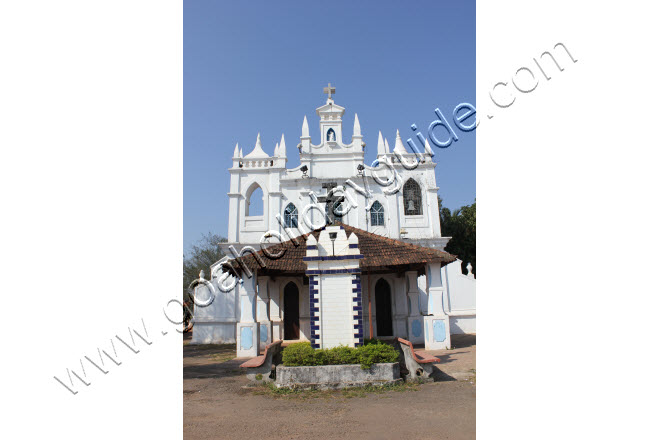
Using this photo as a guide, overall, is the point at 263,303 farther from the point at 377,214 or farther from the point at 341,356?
the point at 377,214

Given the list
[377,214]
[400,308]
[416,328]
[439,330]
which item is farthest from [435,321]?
[377,214]

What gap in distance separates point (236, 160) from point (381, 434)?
18749 mm

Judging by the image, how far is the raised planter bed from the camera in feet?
27.7

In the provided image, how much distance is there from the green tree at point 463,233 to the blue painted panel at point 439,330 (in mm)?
14331

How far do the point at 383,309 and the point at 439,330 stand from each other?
10.6 ft

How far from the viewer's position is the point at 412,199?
70.0 feet

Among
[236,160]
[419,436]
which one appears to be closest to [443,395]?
[419,436]

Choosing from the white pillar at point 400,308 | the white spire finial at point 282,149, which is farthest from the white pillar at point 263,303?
the white spire finial at point 282,149

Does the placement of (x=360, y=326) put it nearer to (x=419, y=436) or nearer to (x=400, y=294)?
(x=419, y=436)

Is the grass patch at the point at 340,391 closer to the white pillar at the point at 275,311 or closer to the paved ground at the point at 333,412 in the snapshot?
the paved ground at the point at 333,412

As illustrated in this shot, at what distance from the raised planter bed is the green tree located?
2012 centimetres

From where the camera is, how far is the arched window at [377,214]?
2075 cm

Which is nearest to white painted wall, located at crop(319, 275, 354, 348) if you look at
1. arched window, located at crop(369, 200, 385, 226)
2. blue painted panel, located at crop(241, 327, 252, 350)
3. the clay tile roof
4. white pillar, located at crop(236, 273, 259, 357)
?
the clay tile roof

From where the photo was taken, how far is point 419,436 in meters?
5.47
